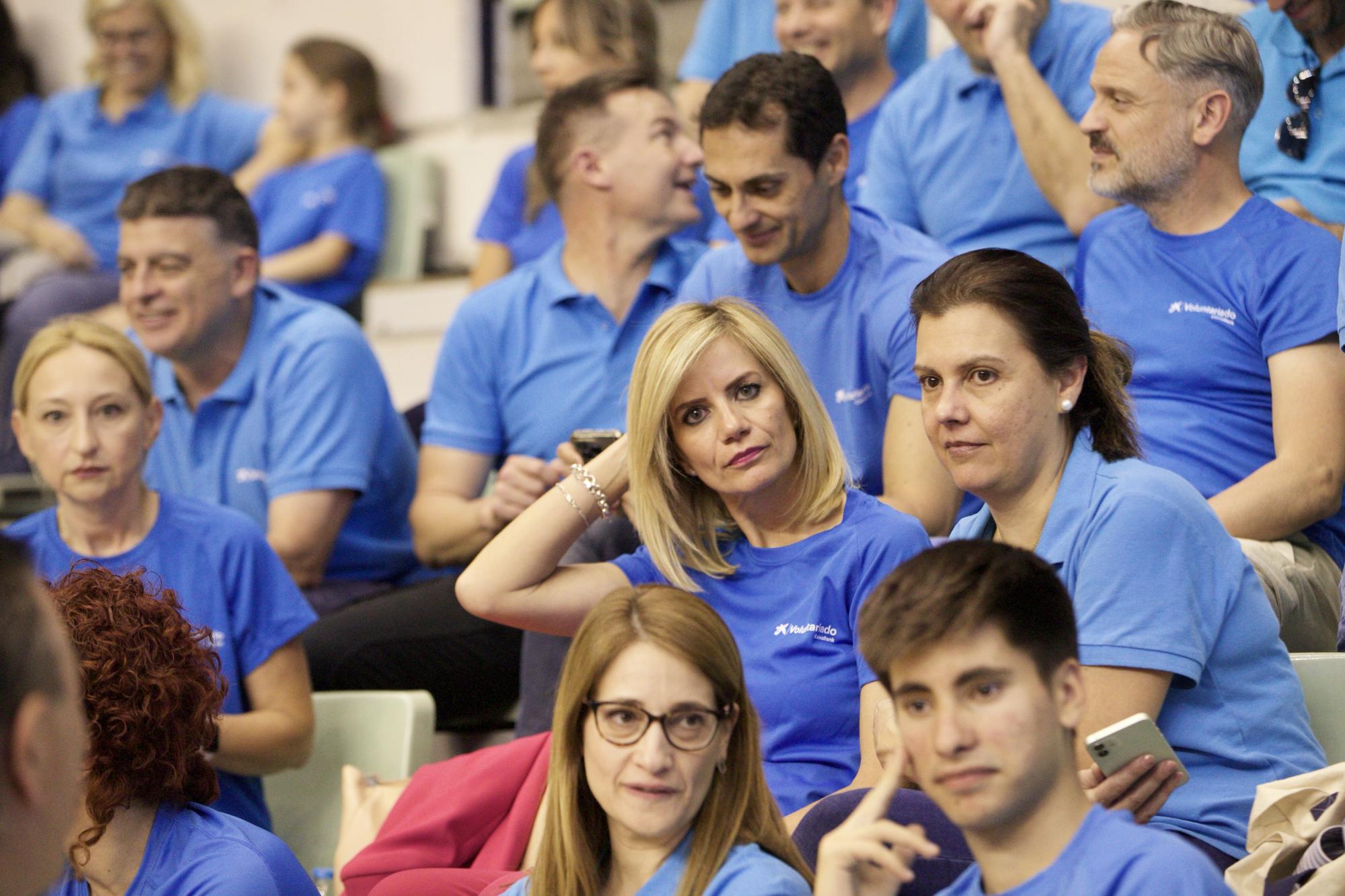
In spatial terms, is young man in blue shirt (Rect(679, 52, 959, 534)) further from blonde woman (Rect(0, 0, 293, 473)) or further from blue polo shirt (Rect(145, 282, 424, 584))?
blonde woman (Rect(0, 0, 293, 473))

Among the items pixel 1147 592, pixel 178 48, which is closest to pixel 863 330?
pixel 1147 592

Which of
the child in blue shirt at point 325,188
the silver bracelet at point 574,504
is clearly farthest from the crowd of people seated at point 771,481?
the child in blue shirt at point 325,188

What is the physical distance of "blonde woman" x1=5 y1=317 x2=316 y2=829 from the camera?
2.65 m

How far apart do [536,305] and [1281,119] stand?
4.71 ft

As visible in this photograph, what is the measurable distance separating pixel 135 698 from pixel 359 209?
3.19 meters

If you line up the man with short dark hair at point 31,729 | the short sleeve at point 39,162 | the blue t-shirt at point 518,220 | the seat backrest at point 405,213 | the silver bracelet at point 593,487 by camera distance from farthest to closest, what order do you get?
1. the short sleeve at point 39,162
2. the seat backrest at point 405,213
3. the blue t-shirt at point 518,220
4. the silver bracelet at point 593,487
5. the man with short dark hair at point 31,729

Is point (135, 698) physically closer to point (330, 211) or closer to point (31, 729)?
point (31, 729)

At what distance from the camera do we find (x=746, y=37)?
3975mm

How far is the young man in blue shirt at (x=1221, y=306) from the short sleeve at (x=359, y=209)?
273 centimetres

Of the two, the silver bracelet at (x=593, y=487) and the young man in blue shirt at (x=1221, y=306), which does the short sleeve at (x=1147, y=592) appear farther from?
the silver bracelet at (x=593, y=487)

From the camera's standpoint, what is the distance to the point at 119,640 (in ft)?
6.18

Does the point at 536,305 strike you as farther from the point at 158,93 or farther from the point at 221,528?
the point at 158,93

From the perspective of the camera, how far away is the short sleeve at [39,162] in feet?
17.5

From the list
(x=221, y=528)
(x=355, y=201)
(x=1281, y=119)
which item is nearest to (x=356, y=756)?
(x=221, y=528)
